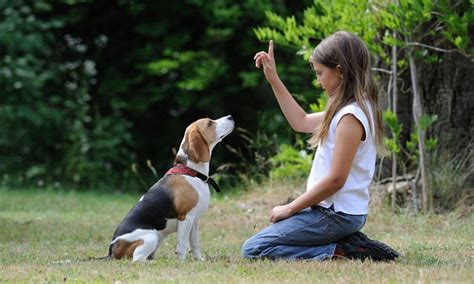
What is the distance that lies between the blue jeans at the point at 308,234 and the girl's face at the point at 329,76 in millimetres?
865

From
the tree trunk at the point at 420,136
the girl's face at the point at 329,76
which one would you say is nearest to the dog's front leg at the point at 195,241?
the girl's face at the point at 329,76

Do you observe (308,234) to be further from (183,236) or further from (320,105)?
(320,105)

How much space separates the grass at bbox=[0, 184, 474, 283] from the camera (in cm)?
515

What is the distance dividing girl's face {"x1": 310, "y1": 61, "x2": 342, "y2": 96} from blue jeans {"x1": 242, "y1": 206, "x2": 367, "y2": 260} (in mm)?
Result: 865

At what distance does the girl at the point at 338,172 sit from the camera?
18.6 ft

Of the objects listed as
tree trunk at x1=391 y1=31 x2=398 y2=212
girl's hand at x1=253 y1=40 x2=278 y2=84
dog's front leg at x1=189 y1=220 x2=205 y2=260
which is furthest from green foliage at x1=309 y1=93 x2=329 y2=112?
dog's front leg at x1=189 y1=220 x2=205 y2=260

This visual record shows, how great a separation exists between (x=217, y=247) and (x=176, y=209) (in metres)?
1.10

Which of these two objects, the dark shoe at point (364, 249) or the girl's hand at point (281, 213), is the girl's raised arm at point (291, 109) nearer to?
the girl's hand at point (281, 213)

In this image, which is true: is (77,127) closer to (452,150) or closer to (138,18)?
(138,18)

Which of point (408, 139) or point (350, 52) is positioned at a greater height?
point (350, 52)

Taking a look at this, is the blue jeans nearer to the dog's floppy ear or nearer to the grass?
the grass

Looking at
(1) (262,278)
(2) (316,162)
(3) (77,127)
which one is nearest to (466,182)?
(2) (316,162)

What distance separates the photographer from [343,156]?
5602 millimetres

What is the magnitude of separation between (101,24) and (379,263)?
12.3m
